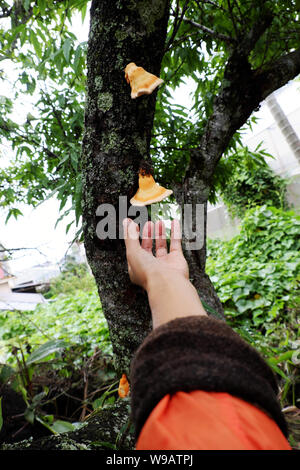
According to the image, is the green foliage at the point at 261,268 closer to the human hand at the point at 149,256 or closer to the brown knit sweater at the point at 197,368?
the human hand at the point at 149,256

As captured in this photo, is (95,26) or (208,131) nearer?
(95,26)

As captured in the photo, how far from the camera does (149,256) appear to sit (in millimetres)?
930

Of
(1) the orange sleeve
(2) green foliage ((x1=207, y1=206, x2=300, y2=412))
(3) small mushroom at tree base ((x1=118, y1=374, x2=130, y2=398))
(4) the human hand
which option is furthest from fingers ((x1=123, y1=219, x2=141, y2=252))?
(2) green foliage ((x1=207, y1=206, x2=300, y2=412))

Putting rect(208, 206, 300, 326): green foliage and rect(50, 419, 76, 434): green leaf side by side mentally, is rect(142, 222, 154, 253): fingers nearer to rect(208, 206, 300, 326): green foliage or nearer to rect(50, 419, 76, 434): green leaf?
rect(50, 419, 76, 434): green leaf

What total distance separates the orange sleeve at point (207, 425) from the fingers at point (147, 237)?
1.99ft

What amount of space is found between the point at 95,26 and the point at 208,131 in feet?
2.40

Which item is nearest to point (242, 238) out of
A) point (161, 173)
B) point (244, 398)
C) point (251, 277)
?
point (251, 277)

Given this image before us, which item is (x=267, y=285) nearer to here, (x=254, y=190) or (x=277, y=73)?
(x=277, y=73)

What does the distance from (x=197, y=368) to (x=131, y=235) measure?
55 centimetres

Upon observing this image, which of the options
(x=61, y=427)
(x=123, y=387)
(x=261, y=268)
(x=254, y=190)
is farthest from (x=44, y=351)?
(x=254, y=190)

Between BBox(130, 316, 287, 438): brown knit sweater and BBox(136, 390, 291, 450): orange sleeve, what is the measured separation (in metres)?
0.02

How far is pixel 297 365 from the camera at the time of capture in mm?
1852
